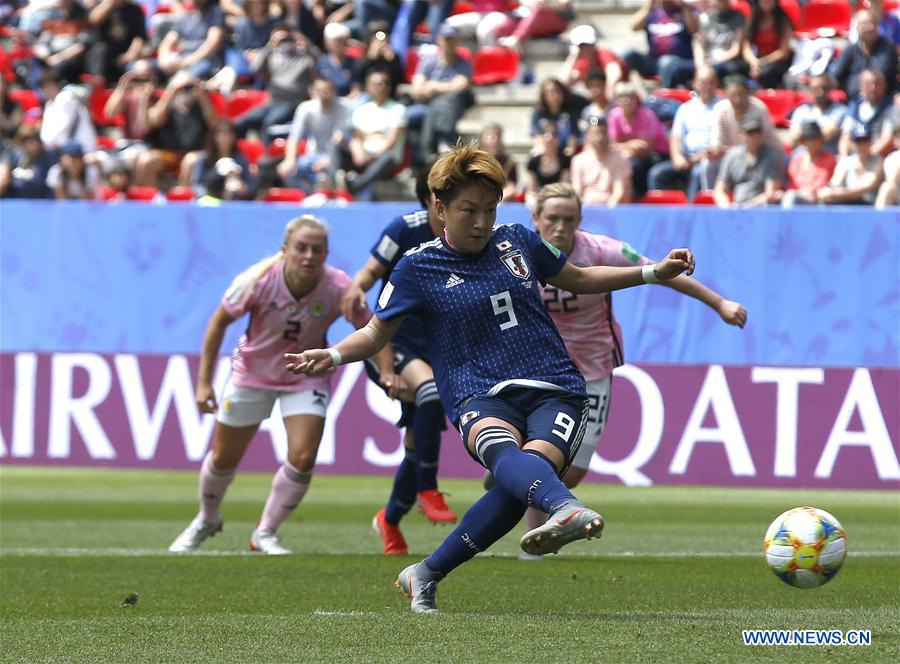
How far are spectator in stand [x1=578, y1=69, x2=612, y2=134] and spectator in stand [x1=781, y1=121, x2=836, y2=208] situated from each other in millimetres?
2344

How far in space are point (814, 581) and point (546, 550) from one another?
1.35m

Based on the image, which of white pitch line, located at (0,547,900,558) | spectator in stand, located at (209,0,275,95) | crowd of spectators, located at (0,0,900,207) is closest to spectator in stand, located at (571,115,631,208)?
crowd of spectators, located at (0,0,900,207)

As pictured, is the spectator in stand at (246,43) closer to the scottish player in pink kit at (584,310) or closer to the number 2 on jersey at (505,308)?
the scottish player in pink kit at (584,310)

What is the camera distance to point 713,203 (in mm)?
17328

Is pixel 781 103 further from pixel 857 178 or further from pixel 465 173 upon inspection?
pixel 465 173

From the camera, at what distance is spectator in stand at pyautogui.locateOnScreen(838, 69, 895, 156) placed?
1730 cm

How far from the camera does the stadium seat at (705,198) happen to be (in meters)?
17.4

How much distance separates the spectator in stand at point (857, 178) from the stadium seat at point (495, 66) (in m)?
5.82

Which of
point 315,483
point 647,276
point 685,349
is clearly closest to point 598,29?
point 685,349

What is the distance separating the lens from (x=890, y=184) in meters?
16.3

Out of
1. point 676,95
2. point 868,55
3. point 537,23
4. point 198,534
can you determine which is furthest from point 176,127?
point 198,534

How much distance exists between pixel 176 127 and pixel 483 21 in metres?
4.09

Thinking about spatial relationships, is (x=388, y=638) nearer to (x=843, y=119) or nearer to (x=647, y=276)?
(x=647, y=276)

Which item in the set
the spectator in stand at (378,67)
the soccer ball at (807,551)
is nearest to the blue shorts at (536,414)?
the soccer ball at (807,551)
